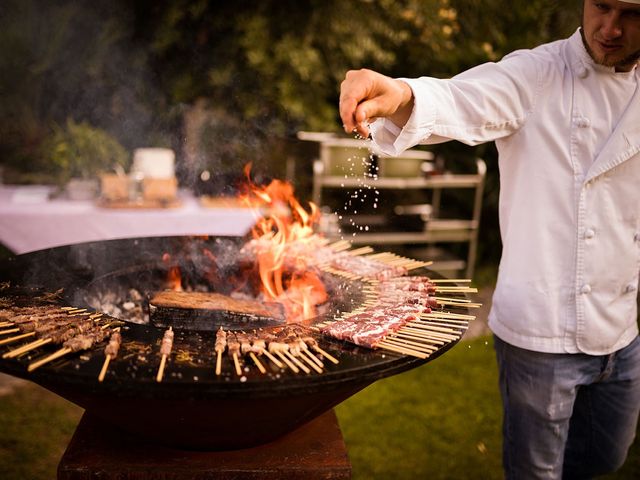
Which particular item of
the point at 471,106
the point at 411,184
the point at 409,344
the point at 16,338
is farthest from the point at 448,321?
the point at 411,184

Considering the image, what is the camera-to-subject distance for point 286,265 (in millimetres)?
3428

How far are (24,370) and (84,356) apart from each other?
0.61ft

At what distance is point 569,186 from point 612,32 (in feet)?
2.12

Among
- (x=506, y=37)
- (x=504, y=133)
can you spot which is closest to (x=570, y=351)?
(x=504, y=133)

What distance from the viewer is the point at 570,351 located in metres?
2.69

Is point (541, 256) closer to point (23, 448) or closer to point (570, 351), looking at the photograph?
point (570, 351)

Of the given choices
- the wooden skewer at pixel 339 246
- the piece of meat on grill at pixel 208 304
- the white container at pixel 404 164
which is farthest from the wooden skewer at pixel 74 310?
the white container at pixel 404 164

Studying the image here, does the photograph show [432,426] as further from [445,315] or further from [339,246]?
[445,315]

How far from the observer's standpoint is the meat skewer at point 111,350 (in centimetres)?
192

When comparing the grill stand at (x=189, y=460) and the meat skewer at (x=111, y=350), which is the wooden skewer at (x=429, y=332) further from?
the meat skewer at (x=111, y=350)

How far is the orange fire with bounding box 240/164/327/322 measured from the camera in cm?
320

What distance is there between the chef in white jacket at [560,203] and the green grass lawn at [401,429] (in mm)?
1844

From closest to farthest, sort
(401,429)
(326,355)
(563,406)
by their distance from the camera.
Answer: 1. (326,355)
2. (563,406)
3. (401,429)

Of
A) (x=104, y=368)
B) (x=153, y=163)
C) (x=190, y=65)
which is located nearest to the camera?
(x=104, y=368)
